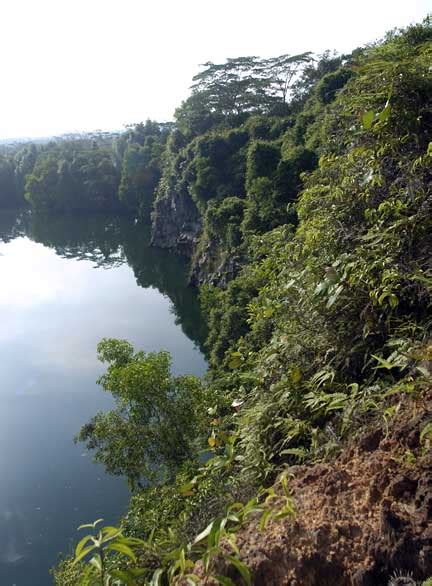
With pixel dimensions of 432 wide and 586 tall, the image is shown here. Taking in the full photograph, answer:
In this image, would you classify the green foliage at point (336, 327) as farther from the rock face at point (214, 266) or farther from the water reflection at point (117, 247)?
the water reflection at point (117, 247)

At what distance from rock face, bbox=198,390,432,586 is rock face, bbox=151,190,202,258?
2730 centimetres

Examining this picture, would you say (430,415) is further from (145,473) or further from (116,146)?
(116,146)

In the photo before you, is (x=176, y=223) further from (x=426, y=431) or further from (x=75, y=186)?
(x=426, y=431)

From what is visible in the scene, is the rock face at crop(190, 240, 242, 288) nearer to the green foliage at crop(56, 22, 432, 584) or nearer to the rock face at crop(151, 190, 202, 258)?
the rock face at crop(151, 190, 202, 258)

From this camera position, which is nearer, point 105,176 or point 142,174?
point 142,174

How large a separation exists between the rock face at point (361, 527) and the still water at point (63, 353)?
Result: 9547 mm

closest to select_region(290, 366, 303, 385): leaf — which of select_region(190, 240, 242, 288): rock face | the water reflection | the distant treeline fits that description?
select_region(190, 240, 242, 288): rock face

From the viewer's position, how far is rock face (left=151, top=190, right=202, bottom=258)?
30.6m

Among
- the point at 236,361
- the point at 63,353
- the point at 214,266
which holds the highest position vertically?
the point at 214,266

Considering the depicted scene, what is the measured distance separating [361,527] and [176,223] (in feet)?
105

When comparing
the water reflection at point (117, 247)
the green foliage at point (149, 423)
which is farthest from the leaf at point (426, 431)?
the water reflection at point (117, 247)

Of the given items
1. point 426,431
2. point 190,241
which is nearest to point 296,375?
point 426,431

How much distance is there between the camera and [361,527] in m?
1.72

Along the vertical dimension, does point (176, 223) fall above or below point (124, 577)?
above
